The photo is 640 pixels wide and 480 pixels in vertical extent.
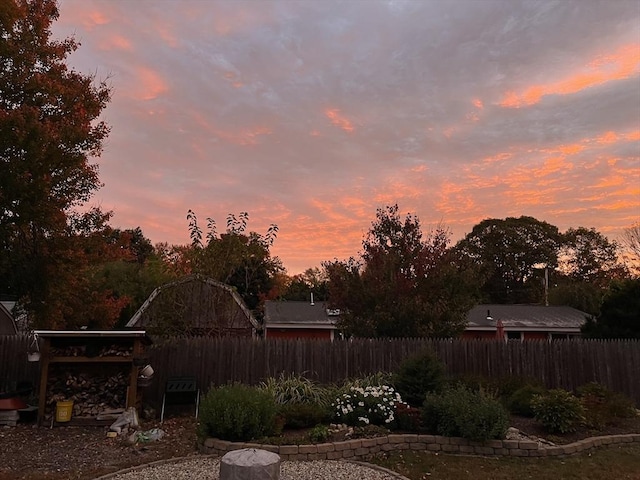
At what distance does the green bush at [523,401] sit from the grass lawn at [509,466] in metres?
1.94

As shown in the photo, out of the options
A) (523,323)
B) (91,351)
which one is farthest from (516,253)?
(91,351)

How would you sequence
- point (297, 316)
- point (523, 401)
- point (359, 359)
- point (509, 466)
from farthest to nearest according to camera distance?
point (297, 316)
point (359, 359)
point (523, 401)
point (509, 466)

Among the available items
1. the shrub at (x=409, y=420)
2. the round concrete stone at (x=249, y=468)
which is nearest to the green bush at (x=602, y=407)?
the shrub at (x=409, y=420)

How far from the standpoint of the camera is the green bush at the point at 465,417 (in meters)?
7.27

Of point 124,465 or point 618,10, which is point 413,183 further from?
point 124,465

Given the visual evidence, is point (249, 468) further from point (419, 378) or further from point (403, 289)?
point (403, 289)

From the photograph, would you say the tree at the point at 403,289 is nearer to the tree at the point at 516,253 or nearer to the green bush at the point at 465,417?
the green bush at the point at 465,417

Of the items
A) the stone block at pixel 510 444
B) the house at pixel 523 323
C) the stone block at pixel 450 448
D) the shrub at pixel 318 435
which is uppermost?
the house at pixel 523 323

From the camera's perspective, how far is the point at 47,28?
1341 cm

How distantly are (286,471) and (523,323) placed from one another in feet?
70.3

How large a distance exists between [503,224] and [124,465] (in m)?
44.1

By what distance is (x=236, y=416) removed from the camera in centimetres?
709

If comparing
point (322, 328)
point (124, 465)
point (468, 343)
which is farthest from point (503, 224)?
point (124, 465)

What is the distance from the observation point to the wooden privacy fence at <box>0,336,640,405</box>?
1160 cm
